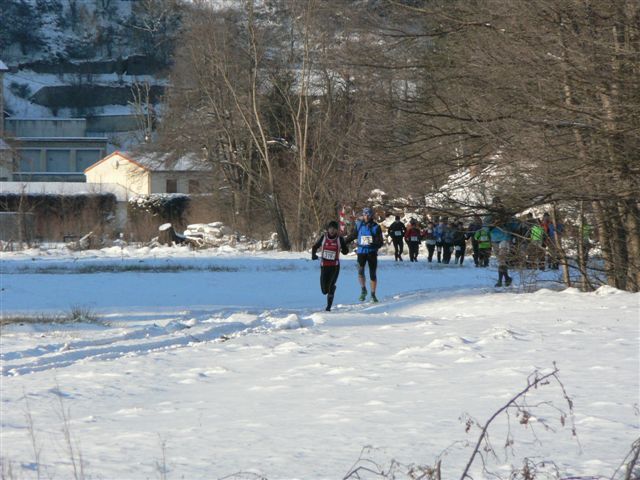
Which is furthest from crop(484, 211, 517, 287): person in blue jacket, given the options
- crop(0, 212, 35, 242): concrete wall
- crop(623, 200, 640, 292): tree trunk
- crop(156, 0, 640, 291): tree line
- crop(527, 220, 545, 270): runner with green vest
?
crop(0, 212, 35, 242): concrete wall

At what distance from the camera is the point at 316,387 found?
895cm

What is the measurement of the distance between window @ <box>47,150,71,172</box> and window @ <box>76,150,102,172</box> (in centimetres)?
88

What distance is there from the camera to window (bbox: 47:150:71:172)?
329ft

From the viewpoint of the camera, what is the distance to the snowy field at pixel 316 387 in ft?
20.4

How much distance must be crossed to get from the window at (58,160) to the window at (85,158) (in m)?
0.88

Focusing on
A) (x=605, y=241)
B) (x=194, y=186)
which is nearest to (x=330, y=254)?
(x=605, y=241)

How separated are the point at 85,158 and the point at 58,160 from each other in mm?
2667

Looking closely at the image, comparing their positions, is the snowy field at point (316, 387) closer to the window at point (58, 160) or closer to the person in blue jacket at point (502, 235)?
the person in blue jacket at point (502, 235)

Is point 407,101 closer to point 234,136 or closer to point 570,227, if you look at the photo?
point 570,227

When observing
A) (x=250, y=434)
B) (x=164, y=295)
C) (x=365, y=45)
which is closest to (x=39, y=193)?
(x=164, y=295)

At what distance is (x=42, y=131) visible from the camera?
103875mm

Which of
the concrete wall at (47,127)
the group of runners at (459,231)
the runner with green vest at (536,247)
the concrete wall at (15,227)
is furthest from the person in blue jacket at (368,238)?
the concrete wall at (47,127)

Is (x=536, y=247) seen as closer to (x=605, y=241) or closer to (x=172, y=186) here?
(x=605, y=241)

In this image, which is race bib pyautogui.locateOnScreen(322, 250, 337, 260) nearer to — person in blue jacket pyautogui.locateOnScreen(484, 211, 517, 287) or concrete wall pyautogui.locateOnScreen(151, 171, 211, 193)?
person in blue jacket pyautogui.locateOnScreen(484, 211, 517, 287)
